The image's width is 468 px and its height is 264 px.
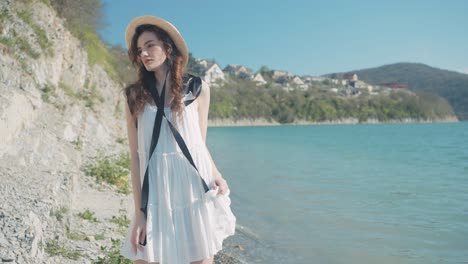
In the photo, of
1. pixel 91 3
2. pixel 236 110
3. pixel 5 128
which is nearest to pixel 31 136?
pixel 5 128

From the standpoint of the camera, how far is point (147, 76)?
2496mm

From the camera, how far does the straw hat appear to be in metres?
2.46

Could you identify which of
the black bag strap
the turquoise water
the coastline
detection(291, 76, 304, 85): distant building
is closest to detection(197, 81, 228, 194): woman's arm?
the black bag strap

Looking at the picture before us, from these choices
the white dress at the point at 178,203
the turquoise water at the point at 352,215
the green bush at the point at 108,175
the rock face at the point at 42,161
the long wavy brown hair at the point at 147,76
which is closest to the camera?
the white dress at the point at 178,203

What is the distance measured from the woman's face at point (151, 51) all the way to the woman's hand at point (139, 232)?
0.91 meters

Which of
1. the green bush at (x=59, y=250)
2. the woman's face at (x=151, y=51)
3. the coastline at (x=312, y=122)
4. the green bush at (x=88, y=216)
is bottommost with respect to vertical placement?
the green bush at (x=88, y=216)

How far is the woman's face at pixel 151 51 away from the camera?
2.43 m

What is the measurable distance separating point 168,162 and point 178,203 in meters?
0.25

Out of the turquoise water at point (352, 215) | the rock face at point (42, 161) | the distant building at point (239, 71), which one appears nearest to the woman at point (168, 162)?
the rock face at point (42, 161)

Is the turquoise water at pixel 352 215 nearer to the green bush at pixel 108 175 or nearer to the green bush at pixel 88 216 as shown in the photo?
the green bush at pixel 88 216

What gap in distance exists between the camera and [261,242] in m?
7.66

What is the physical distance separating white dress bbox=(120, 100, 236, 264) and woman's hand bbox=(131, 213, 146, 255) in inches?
1.9

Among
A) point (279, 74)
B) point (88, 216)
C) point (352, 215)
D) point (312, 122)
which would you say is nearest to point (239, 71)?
point (279, 74)

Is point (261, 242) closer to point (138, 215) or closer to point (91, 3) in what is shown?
point (138, 215)
